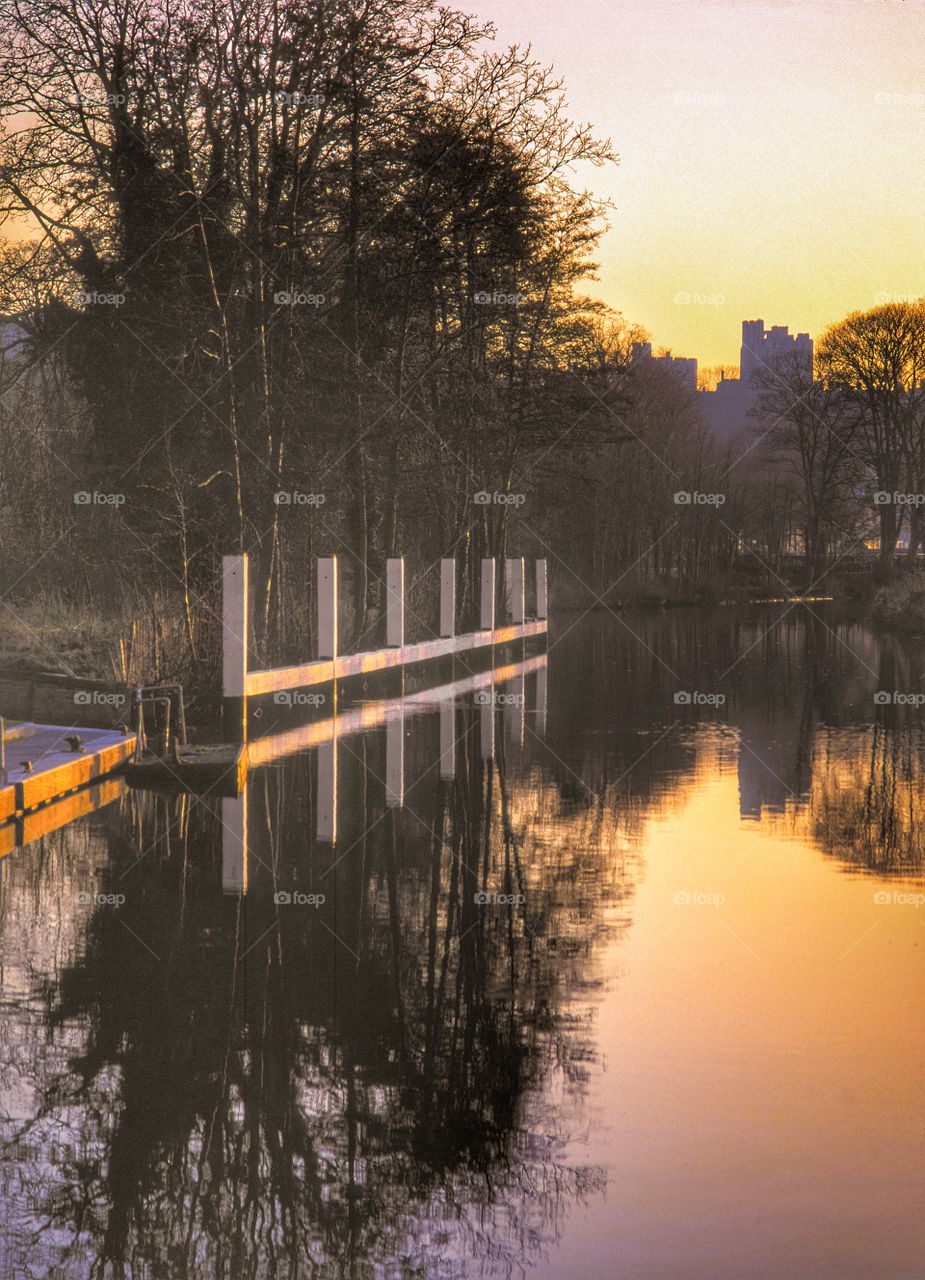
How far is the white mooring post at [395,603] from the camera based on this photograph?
A: 29328 mm

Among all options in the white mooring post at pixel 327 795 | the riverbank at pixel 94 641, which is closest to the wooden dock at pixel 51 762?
the riverbank at pixel 94 641

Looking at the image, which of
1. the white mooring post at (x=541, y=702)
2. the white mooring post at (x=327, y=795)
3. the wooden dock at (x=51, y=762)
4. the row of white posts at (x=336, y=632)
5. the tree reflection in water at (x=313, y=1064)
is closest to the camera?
the tree reflection in water at (x=313, y=1064)

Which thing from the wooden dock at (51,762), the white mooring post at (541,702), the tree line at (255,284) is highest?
the tree line at (255,284)

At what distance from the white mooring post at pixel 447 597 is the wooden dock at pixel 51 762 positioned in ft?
49.6

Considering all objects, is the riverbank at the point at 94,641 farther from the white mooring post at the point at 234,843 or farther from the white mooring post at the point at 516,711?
the white mooring post at the point at 234,843

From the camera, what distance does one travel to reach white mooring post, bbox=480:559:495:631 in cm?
3788

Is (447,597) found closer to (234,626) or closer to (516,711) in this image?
(516,711)

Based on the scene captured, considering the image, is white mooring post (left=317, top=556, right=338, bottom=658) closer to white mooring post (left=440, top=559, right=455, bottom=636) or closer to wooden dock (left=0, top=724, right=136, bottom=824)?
wooden dock (left=0, top=724, right=136, bottom=824)

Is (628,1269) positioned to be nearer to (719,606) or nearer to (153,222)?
(153,222)

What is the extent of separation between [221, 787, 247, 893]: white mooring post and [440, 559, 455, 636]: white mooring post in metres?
17.9

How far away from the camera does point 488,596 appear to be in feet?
125

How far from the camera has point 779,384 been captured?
263 ft

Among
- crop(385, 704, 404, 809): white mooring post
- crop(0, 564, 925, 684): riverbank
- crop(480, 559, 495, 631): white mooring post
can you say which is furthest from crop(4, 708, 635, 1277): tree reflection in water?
crop(480, 559, 495, 631): white mooring post

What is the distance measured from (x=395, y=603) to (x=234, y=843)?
699 inches
